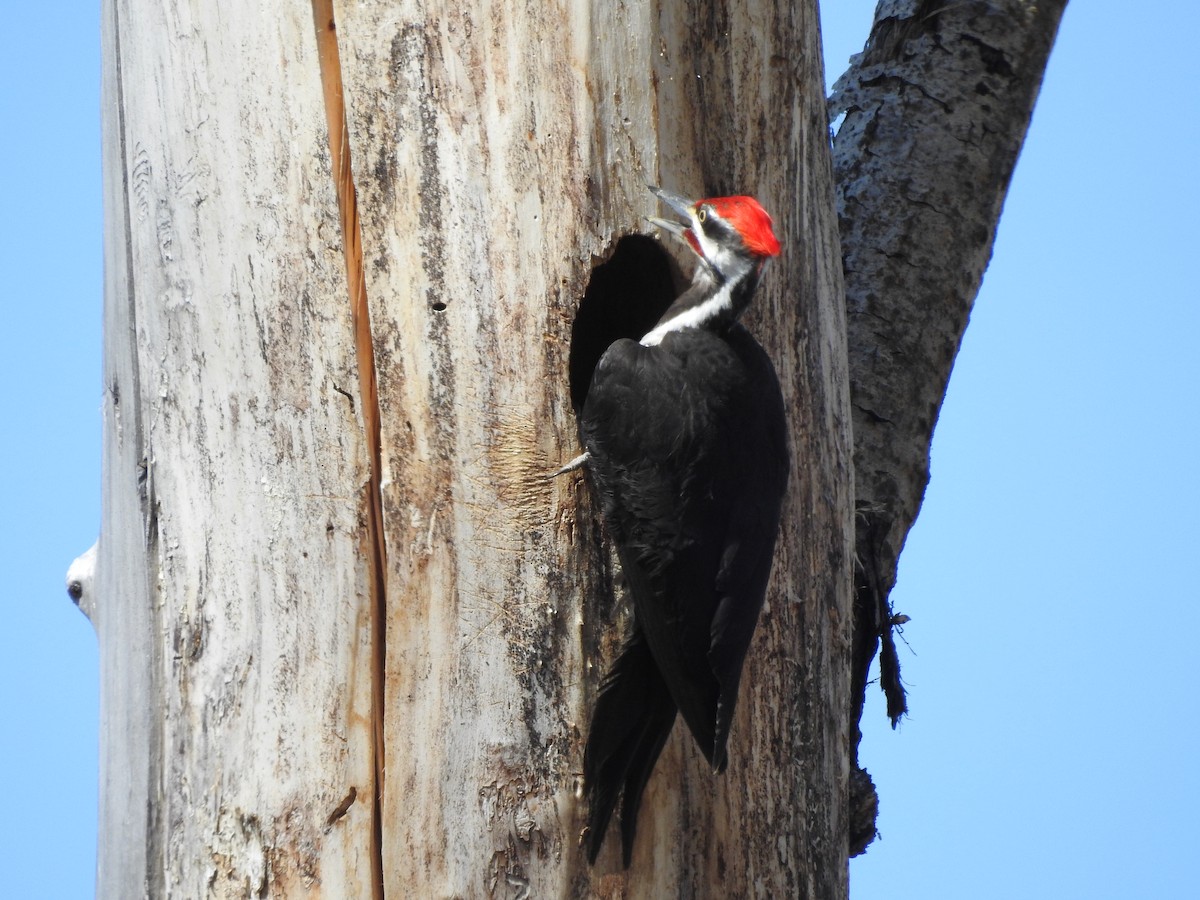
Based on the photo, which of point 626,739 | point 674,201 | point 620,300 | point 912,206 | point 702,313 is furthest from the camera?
point 912,206

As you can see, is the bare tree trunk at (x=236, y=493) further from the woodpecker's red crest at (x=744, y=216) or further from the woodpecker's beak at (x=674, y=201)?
the woodpecker's red crest at (x=744, y=216)

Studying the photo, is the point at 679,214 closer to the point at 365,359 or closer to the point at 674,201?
the point at 674,201

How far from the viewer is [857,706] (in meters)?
3.24

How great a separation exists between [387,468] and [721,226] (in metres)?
0.84

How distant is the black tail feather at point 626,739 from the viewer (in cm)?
238

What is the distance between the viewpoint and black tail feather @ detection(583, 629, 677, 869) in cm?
238

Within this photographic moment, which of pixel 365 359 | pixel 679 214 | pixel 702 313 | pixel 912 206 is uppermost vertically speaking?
pixel 912 206

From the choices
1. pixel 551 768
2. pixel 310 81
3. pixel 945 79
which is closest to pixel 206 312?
pixel 310 81

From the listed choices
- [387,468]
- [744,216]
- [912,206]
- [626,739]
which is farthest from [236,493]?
[912,206]

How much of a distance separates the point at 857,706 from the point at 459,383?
1.43m

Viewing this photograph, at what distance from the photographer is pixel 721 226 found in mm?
2623

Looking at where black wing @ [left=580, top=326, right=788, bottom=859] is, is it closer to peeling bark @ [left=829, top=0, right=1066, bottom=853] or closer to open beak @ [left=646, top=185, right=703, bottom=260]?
open beak @ [left=646, top=185, right=703, bottom=260]

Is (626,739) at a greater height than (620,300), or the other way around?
(620,300)

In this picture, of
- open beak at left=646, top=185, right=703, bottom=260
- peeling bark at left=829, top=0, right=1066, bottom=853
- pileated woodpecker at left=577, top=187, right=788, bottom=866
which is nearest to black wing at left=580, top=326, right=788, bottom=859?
pileated woodpecker at left=577, top=187, right=788, bottom=866
